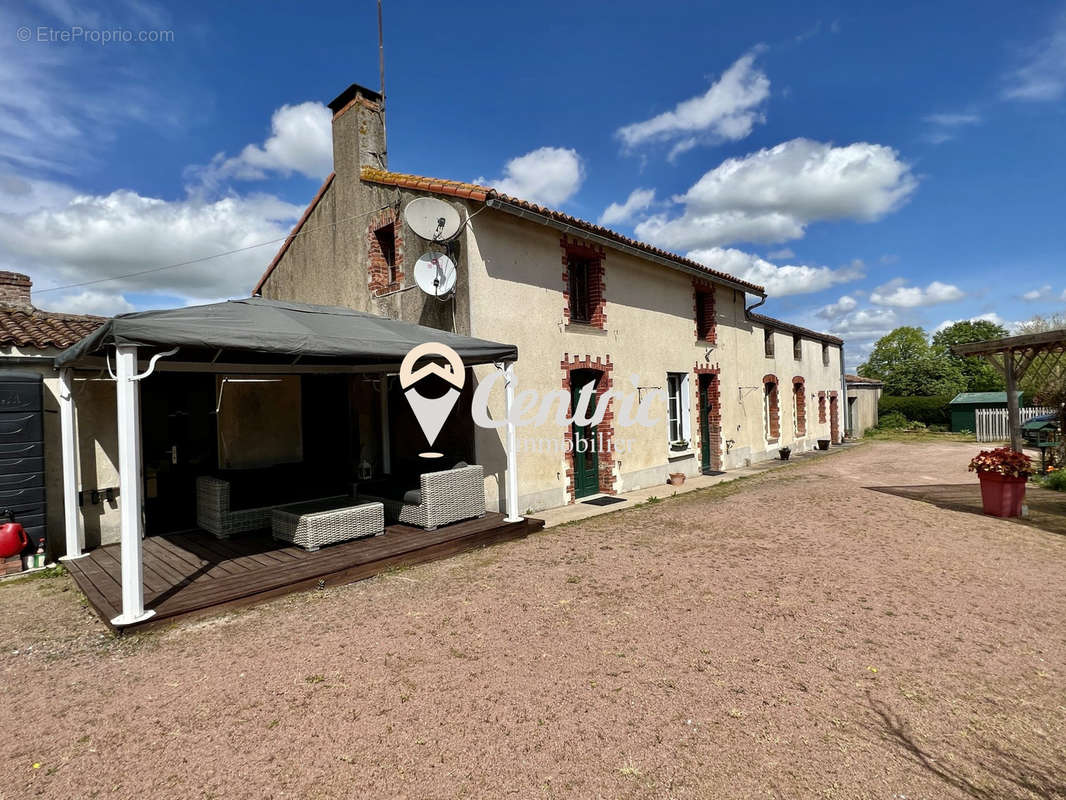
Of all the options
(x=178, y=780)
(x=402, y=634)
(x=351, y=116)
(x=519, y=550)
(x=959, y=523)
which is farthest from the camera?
(x=351, y=116)

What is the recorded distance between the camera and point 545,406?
26.5 ft

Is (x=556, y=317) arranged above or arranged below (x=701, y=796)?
above

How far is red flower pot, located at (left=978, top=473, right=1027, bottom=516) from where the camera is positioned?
22.8 ft

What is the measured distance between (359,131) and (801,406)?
50.1 feet

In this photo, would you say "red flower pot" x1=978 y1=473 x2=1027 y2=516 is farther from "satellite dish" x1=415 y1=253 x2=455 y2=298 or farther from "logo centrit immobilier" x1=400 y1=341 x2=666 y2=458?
"satellite dish" x1=415 y1=253 x2=455 y2=298

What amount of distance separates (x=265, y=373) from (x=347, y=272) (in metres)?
2.65

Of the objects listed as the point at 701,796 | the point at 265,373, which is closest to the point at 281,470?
the point at 265,373

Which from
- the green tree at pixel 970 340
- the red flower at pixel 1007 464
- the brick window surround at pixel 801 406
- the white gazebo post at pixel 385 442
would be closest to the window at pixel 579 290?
the white gazebo post at pixel 385 442

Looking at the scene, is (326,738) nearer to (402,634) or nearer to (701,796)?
(402,634)

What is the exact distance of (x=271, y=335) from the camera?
444 cm

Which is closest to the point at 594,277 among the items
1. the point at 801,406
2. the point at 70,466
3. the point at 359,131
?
the point at 359,131

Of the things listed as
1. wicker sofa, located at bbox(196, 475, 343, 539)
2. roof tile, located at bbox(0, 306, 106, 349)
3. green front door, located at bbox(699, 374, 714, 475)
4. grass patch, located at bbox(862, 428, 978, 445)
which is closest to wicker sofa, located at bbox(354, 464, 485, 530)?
wicker sofa, located at bbox(196, 475, 343, 539)

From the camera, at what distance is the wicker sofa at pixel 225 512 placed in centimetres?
600

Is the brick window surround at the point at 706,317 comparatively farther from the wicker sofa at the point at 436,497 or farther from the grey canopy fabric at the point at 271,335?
the wicker sofa at the point at 436,497
